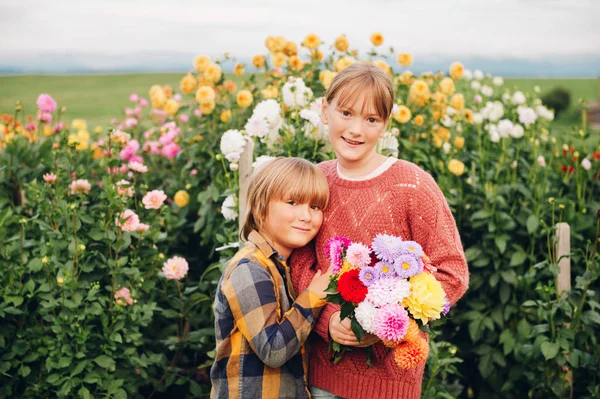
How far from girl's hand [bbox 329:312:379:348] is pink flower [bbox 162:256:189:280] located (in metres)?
1.20

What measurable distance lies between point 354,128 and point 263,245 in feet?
1.45

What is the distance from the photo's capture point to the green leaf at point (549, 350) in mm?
2863

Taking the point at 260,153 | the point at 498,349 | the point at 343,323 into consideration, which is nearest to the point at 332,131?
the point at 343,323

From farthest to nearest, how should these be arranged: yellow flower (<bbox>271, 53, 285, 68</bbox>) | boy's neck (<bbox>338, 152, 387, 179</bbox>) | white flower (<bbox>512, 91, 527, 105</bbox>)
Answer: white flower (<bbox>512, 91, 527, 105</bbox>) < yellow flower (<bbox>271, 53, 285, 68</bbox>) < boy's neck (<bbox>338, 152, 387, 179</bbox>)

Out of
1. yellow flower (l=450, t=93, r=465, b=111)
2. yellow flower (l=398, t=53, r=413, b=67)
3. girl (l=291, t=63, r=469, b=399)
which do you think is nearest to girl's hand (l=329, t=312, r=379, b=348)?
girl (l=291, t=63, r=469, b=399)

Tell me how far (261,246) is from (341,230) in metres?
0.24

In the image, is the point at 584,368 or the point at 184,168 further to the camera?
the point at 184,168

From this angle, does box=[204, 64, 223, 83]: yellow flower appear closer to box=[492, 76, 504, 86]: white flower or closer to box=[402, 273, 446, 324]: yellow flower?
box=[492, 76, 504, 86]: white flower

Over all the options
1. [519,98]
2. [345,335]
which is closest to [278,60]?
[519,98]

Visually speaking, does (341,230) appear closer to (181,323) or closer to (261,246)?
(261,246)

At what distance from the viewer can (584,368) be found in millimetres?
3150

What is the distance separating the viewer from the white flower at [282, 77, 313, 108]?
2912 millimetres

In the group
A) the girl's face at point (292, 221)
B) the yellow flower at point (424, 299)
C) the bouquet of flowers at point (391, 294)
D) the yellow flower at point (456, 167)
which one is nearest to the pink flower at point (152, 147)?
the yellow flower at point (456, 167)

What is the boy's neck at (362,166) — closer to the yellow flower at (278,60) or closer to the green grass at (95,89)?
the yellow flower at (278,60)
